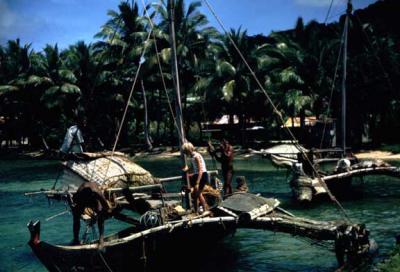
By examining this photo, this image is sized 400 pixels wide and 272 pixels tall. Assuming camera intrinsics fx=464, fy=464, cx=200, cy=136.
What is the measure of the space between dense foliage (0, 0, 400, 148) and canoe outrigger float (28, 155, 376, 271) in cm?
1804

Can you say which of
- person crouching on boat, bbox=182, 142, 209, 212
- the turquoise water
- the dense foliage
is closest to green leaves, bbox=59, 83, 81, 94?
the dense foliage

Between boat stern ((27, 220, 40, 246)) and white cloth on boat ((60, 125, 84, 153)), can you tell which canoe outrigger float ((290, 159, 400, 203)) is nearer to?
white cloth on boat ((60, 125, 84, 153))

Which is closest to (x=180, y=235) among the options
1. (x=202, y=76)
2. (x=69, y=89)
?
(x=202, y=76)

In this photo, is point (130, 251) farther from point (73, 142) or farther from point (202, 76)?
point (202, 76)

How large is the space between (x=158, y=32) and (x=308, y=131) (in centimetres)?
1838

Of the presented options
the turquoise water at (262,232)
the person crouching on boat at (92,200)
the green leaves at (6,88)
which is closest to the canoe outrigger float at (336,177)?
the turquoise water at (262,232)

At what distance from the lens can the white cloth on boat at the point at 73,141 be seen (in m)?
16.9

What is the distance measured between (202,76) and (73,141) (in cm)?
3398

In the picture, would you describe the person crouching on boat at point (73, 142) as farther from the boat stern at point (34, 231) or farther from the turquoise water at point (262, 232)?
the boat stern at point (34, 231)

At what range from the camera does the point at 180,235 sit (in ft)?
38.7

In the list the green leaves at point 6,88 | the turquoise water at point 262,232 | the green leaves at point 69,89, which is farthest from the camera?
the green leaves at point 6,88

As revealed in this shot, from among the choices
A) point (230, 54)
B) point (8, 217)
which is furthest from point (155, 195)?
point (230, 54)

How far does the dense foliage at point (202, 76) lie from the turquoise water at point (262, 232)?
7.32 metres

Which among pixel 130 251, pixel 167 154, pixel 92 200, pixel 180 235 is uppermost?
pixel 167 154
